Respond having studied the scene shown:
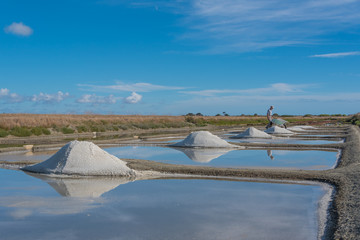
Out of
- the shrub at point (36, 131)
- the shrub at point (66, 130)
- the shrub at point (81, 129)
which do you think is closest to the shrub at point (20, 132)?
the shrub at point (36, 131)

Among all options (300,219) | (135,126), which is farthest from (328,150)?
(135,126)

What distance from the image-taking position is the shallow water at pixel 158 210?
3.54 meters

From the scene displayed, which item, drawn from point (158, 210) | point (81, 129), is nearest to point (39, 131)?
point (81, 129)

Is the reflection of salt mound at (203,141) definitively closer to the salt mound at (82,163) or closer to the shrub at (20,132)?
the salt mound at (82,163)

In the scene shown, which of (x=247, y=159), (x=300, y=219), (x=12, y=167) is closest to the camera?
(x=300, y=219)

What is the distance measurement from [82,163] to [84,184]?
44.2 inches

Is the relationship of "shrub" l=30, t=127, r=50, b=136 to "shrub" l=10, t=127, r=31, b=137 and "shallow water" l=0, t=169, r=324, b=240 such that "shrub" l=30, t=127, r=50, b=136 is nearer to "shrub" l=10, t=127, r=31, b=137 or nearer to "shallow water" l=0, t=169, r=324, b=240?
"shrub" l=10, t=127, r=31, b=137

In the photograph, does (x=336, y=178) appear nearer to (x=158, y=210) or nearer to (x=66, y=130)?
(x=158, y=210)

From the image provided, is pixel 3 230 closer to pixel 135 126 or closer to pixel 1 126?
pixel 1 126

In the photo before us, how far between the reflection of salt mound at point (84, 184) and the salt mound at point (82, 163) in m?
0.22

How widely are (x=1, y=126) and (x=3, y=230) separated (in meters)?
18.8

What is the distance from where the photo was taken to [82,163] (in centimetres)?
710

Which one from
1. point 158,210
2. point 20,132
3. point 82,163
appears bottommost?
point 158,210

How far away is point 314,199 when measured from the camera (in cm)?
502
